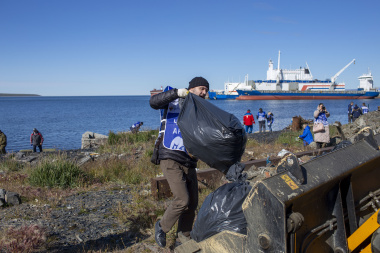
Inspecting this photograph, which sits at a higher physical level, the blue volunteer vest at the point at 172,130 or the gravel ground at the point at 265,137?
the blue volunteer vest at the point at 172,130

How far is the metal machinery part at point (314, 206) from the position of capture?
2084 millimetres

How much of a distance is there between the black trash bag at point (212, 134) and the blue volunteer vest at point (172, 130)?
344mm

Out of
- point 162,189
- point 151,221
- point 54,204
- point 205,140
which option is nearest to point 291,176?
point 205,140

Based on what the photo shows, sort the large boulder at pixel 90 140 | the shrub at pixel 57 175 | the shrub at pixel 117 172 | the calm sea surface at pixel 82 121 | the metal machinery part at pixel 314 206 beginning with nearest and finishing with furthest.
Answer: the metal machinery part at pixel 314 206
the shrub at pixel 57 175
the shrub at pixel 117 172
the large boulder at pixel 90 140
the calm sea surface at pixel 82 121

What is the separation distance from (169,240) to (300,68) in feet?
330

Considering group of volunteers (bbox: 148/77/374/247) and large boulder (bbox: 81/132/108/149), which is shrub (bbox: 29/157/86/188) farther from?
large boulder (bbox: 81/132/108/149)

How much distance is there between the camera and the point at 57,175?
6723 millimetres

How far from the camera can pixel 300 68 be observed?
98125mm

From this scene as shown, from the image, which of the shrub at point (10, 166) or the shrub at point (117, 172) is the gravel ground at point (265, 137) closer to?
the shrub at point (117, 172)

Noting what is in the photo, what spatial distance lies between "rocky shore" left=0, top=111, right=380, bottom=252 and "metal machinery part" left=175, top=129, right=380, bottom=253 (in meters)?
1.25

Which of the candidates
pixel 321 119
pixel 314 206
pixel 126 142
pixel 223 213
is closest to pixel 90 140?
pixel 126 142

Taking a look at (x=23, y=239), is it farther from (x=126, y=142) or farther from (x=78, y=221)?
(x=126, y=142)

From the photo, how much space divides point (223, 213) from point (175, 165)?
1013 millimetres

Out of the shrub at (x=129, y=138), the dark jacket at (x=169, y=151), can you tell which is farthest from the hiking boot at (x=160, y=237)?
the shrub at (x=129, y=138)
